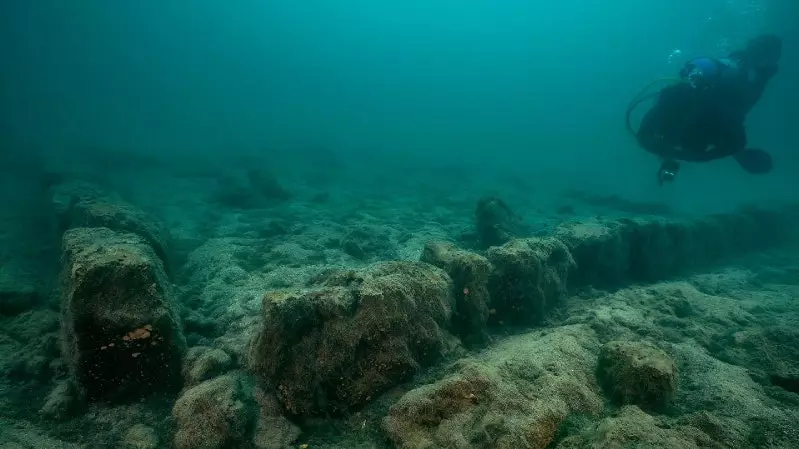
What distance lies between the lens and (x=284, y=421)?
3674 mm

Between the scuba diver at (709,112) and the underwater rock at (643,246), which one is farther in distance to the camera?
the scuba diver at (709,112)

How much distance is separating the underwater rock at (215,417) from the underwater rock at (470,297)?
2862 millimetres

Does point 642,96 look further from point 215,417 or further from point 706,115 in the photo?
point 215,417

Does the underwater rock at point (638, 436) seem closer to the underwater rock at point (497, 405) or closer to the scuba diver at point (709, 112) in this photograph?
the underwater rock at point (497, 405)

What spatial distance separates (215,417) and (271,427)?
0.53 m

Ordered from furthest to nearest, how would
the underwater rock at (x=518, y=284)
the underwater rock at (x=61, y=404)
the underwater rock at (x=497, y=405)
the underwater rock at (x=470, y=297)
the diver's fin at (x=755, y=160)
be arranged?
the diver's fin at (x=755, y=160) < the underwater rock at (x=518, y=284) < the underwater rock at (x=470, y=297) < the underwater rock at (x=61, y=404) < the underwater rock at (x=497, y=405)

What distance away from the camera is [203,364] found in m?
4.23

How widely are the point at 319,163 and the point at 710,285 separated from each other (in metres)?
25.7

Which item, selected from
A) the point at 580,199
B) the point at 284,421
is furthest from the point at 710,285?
the point at 580,199

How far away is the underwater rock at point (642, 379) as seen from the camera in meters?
3.40

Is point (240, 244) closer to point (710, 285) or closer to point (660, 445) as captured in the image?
point (660, 445)

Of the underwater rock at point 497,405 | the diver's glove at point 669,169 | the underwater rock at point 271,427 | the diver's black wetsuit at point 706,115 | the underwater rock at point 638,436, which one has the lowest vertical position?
the underwater rock at point 271,427

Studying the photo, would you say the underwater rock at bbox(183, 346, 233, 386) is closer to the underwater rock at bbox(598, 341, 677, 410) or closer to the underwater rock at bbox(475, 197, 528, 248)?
the underwater rock at bbox(598, 341, 677, 410)

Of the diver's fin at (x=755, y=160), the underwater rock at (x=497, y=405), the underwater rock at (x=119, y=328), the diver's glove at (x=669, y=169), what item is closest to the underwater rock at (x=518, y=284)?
the underwater rock at (x=497, y=405)
